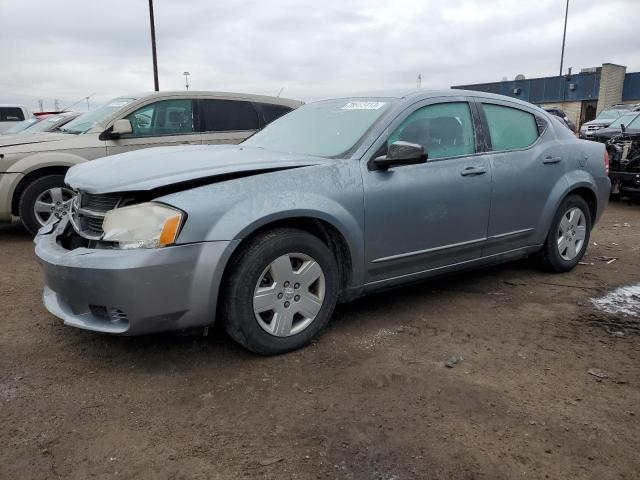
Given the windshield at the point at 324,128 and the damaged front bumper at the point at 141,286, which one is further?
the windshield at the point at 324,128

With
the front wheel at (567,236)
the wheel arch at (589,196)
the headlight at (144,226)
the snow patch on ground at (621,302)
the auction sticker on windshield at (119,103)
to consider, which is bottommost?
the snow patch on ground at (621,302)

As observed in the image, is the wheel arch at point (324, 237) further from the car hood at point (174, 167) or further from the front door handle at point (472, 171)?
the front door handle at point (472, 171)

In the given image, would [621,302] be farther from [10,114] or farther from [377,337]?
[10,114]

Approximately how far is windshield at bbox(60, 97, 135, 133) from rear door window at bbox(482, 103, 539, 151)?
454 cm

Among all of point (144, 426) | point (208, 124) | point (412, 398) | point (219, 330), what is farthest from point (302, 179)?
point (208, 124)

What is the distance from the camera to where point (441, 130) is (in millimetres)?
3969

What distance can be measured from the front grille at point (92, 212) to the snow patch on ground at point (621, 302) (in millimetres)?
3497

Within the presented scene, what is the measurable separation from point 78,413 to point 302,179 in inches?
67.0

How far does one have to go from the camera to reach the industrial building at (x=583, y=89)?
38000mm

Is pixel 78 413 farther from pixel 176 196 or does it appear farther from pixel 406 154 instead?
pixel 406 154

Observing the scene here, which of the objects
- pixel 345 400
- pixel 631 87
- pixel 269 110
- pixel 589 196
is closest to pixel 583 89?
pixel 631 87

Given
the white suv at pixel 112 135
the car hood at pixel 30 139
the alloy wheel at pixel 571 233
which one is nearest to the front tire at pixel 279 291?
the alloy wheel at pixel 571 233

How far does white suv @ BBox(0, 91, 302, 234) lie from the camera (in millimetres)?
6152

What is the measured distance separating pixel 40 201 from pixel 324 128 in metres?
3.96
